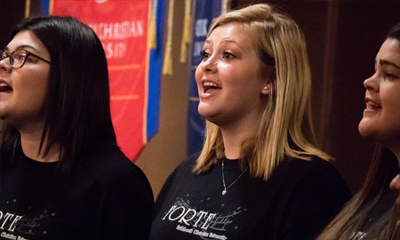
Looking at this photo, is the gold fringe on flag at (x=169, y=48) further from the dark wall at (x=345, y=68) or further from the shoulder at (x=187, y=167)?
the shoulder at (x=187, y=167)

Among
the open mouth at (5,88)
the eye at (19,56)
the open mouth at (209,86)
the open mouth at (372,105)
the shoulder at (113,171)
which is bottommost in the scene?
the shoulder at (113,171)

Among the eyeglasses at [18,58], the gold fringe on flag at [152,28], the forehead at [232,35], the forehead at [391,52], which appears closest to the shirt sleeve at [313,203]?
the forehead at [391,52]

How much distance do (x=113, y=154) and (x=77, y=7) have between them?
5.97 feet

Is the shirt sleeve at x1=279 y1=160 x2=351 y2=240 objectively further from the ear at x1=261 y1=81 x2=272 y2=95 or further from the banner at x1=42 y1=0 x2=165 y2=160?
the banner at x1=42 y1=0 x2=165 y2=160

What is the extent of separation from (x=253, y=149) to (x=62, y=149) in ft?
2.54

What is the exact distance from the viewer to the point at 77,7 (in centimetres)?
342

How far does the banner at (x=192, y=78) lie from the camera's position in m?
2.76

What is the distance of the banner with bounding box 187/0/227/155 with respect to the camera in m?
2.76

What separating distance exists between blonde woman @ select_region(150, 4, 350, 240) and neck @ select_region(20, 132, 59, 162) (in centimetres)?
48

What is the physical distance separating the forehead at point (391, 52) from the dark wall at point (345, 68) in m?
0.80

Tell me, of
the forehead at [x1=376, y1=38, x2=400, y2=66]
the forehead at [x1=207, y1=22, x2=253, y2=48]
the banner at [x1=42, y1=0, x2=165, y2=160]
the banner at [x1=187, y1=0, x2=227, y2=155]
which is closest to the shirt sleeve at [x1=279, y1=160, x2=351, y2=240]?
the forehead at [x1=376, y1=38, x2=400, y2=66]

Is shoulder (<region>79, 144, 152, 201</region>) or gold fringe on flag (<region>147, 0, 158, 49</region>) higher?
gold fringe on flag (<region>147, 0, 158, 49</region>)

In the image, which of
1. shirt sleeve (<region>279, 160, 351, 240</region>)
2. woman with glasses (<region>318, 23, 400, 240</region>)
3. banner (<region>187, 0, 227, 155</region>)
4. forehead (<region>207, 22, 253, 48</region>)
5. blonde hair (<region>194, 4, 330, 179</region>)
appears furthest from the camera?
banner (<region>187, 0, 227, 155</region>)

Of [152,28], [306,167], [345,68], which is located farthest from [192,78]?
[306,167]
